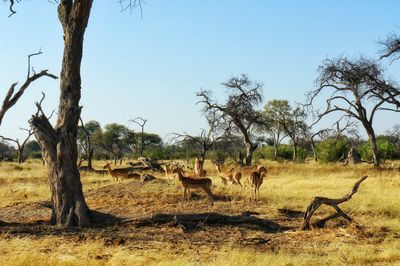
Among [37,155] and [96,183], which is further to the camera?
[37,155]

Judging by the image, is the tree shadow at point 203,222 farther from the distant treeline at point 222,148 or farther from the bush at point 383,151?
the bush at point 383,151

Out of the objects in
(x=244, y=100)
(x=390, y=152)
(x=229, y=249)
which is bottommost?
(x=229, y=249)

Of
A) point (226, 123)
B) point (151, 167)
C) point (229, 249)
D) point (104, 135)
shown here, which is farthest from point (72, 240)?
point (104, 135)

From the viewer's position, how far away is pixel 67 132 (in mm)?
11812

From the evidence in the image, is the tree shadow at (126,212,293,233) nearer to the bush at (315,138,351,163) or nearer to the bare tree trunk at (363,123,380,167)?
the bare tree trunk at (363,123,380,167)

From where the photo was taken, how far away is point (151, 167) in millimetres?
30297

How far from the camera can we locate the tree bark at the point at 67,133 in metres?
11.6

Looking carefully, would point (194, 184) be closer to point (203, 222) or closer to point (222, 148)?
point (203, 222)

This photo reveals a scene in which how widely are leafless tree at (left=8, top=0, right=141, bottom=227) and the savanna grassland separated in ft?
2.21

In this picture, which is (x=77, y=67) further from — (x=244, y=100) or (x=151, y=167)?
(x=244, y=100)

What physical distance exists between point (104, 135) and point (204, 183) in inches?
2018

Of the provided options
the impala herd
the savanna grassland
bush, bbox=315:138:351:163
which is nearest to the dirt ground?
the savanna grassland

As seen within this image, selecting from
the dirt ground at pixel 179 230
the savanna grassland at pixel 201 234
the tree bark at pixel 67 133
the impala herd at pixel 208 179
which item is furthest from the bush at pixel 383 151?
the tree bark at pixel 67 133

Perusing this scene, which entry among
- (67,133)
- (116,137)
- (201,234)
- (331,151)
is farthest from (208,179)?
(116,137)
